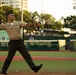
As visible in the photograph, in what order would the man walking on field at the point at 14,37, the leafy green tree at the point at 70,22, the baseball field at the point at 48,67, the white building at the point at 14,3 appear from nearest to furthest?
the man walking on field at the point at 14,37, the baseball field at the point at 48,67, the leafy green tree at the point at 70,22, the white building at the point at 14,3

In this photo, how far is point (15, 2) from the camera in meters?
150

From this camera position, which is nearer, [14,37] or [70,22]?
[14,37]

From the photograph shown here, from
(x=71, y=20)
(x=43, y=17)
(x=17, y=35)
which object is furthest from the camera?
(x=71, y=20)

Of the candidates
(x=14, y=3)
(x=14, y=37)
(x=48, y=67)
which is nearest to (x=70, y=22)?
(x=14, y=3)

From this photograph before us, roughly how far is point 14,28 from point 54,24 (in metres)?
108

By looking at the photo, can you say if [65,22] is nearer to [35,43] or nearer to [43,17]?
[43,17]

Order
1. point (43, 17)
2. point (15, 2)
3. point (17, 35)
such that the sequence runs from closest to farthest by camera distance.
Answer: point (17, 35) → point (43, 17) → point (15, 2)

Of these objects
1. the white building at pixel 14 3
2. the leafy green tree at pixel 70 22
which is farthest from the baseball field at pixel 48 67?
the white building at pixel 14 3

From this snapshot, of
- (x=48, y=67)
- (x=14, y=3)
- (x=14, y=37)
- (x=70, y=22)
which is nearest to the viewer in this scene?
(x=14, y=37)

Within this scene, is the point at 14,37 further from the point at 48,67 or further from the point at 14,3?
the point at 14,3

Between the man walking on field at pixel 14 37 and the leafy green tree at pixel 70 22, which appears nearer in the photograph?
the man walking on field at pixel 14 37

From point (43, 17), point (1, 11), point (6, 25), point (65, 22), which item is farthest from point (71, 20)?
point (6, 25)

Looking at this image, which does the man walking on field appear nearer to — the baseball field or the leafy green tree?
the baseball field

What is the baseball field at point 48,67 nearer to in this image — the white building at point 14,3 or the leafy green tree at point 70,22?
the leafy green tree at point 70,22
